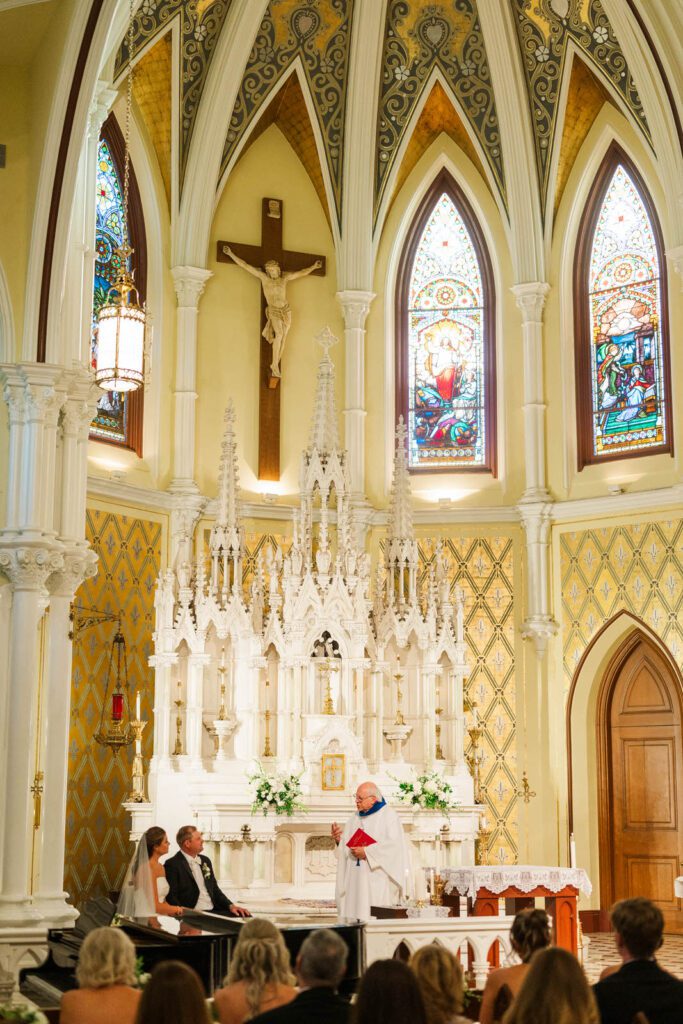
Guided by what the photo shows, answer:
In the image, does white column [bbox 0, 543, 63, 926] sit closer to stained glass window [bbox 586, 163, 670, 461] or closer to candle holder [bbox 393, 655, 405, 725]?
candle holder [bbox 393, 655, 405, 725]

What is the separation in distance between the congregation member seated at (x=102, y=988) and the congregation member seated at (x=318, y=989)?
0.82m

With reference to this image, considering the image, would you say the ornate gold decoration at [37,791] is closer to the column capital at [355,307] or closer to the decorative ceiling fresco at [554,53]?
the column capital at [355,307]

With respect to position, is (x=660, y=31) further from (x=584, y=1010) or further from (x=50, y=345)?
(x=584, y=1010)

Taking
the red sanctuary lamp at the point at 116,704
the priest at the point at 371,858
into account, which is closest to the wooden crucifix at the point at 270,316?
the red sanctuary lamp at the point at 116,704

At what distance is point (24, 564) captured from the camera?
1212cm

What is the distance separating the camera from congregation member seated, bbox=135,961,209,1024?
4.48 metres

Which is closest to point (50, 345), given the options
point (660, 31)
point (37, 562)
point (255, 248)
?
point (37, 562)

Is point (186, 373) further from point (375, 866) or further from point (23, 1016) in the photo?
point (23, 1016)

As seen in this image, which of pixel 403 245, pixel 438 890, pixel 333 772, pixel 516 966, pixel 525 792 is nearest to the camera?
pixel 516 966

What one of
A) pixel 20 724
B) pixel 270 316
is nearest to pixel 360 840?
pixel 20 724

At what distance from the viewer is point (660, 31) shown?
16500mm

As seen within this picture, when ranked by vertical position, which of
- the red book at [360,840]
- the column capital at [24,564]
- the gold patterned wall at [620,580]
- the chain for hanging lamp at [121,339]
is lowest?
the red book at [360,840]

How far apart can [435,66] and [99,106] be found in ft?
20.7

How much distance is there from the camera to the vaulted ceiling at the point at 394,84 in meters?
18.4
